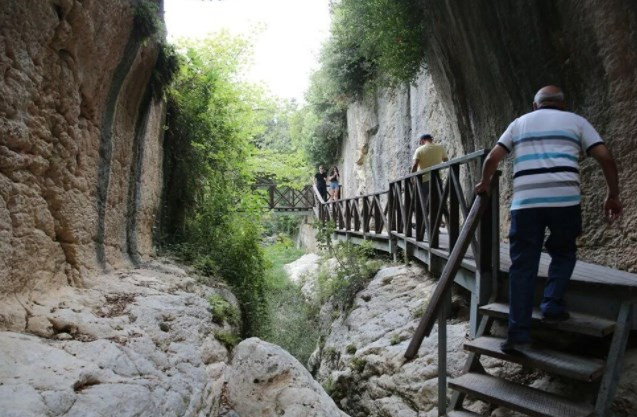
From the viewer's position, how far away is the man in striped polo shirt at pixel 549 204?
2.72 m

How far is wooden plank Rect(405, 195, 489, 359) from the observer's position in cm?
280

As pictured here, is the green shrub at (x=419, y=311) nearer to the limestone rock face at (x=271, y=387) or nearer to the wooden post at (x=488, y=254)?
the wooden post at (x=488, y=254)

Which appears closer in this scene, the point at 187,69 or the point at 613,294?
the point at 613,294

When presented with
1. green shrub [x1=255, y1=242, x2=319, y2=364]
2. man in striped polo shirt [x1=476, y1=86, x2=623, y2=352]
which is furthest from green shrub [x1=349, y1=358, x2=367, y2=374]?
man in striped polo shirt [x1=476, y1=86, x2=623, y2=352]

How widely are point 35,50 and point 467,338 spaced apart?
15.4 ft

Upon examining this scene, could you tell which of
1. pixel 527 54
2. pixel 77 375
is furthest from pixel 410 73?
pixel 77 375

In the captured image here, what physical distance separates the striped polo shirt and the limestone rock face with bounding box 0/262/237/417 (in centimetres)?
276

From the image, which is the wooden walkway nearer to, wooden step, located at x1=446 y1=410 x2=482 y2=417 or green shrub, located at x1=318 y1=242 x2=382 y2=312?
wooden step, located at x1=446 y1=410 x2=482 y2=417

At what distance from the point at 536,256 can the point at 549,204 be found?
359 millimetres

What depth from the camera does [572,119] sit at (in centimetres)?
278

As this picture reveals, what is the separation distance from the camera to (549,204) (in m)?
2.71

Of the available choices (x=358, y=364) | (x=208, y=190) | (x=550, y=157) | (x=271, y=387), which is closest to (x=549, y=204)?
(x=550, y=157)

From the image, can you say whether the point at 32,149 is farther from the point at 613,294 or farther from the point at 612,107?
the point at 612,107

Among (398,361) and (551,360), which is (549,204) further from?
(398,361)
